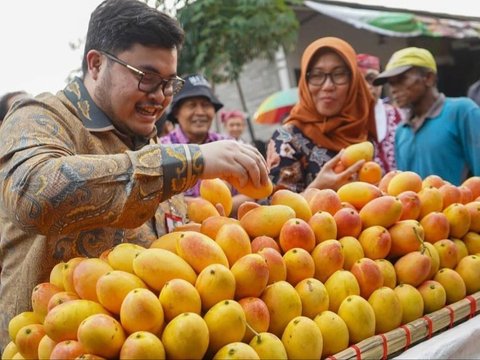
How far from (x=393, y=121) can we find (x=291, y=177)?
5.51 feet

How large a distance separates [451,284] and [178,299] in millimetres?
938

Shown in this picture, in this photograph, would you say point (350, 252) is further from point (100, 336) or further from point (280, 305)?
point (100, 336)

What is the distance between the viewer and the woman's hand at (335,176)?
236 cm

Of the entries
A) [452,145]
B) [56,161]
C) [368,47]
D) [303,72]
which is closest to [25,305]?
[56,161]

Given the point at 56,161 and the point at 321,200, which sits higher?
the point at 56,161

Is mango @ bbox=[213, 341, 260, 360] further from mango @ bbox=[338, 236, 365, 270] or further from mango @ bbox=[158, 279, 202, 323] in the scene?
mango @ bbox=[338, 236, 365, 270]

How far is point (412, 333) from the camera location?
1.51 m

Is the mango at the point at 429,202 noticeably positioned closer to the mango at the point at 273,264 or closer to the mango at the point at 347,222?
the mango at the point at 347,222

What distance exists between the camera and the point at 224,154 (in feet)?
5.09

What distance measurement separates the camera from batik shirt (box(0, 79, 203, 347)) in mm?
1374

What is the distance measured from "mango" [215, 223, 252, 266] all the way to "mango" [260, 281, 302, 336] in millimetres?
119

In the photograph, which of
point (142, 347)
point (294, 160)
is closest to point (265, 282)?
point (142, 347)

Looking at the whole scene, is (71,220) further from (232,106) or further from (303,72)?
(232,106)

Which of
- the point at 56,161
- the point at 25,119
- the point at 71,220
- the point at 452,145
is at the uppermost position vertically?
the point at 25,119
